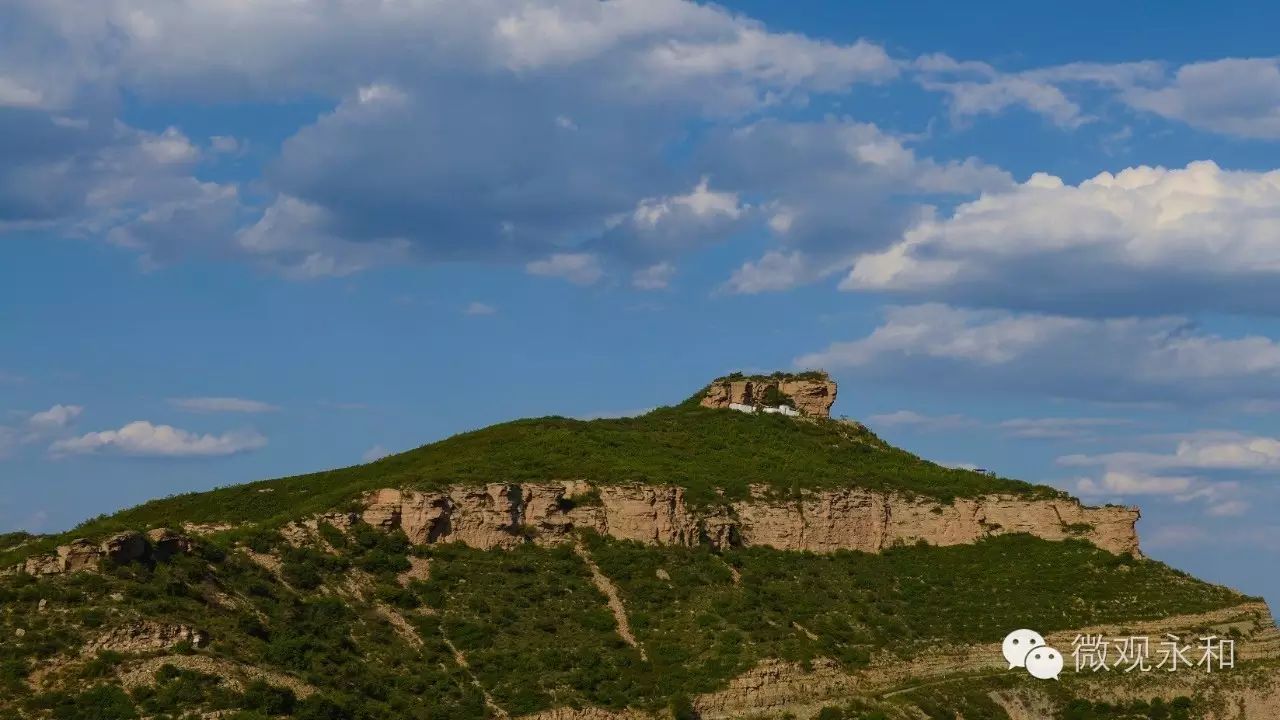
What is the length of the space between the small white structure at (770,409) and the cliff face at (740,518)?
53.9ft

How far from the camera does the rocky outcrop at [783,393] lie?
11806 cm

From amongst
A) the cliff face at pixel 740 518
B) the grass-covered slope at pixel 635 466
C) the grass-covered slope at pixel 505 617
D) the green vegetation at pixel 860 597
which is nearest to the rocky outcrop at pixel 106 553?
the grass-covered slope at pixel 505 617

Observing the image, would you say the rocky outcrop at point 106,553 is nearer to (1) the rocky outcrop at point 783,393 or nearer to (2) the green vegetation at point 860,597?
(2) the green vegetation at point 860,597

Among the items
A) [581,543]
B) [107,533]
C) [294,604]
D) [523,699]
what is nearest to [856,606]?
[581,543]

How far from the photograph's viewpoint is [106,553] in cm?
6725

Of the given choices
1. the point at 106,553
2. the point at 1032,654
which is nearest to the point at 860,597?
the point at 1032,654

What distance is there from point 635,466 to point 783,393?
2441 cm

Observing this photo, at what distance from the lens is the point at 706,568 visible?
295 feet

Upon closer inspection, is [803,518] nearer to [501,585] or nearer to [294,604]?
[501,585]

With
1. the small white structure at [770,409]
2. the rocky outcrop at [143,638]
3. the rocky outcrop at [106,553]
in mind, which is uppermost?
the small white structure at [770,409]

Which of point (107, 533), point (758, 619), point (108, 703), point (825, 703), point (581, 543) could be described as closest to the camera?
point (108, 703)

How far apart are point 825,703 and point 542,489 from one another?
20.8 m

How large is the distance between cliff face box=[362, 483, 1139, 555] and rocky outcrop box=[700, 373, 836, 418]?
59.3 ft

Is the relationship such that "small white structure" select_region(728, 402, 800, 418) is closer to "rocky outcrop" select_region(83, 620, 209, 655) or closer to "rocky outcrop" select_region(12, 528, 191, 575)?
"rocky outcrop" select_region(12, 528, 191, 575)
